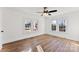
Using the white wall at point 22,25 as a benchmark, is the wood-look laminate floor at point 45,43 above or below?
below

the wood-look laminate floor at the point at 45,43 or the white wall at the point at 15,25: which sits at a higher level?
the white wall at the point at 15,25

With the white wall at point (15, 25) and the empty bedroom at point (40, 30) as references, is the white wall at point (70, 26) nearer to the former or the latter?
the empty bedroom at point (40, 30)

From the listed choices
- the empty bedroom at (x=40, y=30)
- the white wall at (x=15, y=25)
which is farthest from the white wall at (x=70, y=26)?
the white wall at (x=15, y=25)

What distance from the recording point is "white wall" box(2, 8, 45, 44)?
4.04ft

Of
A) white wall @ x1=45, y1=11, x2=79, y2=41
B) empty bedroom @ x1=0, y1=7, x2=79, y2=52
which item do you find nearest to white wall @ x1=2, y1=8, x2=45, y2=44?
empty bedroom @ x1=0, y1=7, x2=79, y2=52

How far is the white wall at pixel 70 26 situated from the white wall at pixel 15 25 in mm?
144

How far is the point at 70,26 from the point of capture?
135 centimetres

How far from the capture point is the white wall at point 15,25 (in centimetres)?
123

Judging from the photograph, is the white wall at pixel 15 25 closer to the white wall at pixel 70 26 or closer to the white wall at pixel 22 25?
the white wall at pixel 22 25

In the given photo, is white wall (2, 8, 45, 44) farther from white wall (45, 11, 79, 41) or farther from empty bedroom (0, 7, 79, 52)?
white wall (45, 11, 79, 41)

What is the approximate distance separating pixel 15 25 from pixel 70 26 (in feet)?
3.21

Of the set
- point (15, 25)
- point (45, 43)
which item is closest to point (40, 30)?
point (45, 43)
